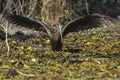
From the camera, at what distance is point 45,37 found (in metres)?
9.11

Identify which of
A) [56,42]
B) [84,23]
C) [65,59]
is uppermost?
[84,23]

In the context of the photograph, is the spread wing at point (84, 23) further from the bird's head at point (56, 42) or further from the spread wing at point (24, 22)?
the spread wing at point (24, 22)

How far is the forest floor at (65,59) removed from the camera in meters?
5.80

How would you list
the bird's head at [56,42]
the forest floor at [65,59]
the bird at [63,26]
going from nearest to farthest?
1. the forest floor at [65,59]
2. the bird's head at [56,42]
3. the bird at [63,26]

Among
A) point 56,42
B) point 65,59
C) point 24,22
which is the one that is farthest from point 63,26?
point 65,59

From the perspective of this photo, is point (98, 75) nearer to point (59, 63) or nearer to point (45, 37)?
point (59, 63)

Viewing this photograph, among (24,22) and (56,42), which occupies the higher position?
(24,22)

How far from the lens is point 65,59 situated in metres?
6.80

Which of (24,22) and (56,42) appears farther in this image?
(24,22)

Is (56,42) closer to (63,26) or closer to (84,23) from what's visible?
(63,26)

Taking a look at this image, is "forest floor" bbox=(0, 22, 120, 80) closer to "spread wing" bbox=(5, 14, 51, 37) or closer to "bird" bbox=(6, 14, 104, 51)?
"bird" bbox=(6, 14, 104, 51)

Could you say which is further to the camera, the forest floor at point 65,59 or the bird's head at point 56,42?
the bird's head at point 56,42

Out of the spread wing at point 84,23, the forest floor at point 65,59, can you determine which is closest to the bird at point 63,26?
the spread wing at point 84,23

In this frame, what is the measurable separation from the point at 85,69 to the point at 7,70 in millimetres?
901
